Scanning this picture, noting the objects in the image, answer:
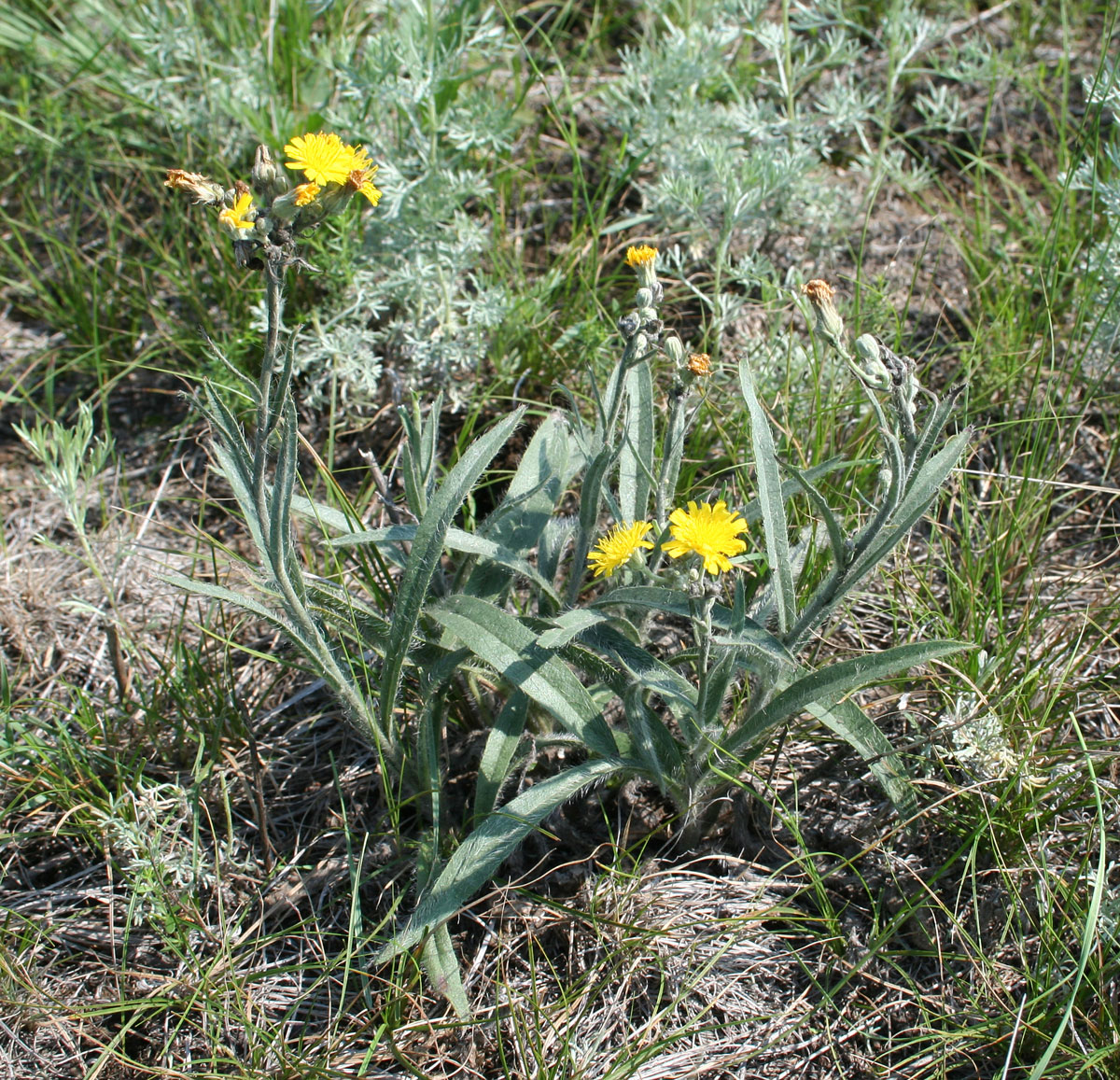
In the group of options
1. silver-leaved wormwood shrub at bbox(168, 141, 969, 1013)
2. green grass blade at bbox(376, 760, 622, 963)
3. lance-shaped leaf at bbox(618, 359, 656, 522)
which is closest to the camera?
silver-leaved wormwood shrub at bbox(168, 141, 969, 1013)

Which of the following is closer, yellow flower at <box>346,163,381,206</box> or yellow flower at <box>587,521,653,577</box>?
yellow flower at <box>346,163,381,206</box>

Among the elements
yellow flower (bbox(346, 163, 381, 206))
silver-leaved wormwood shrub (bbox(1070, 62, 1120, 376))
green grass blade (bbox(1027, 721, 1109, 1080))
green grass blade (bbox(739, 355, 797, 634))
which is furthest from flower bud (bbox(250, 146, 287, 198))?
silver-leaved wormwood shrub (bbox(1070, 62, 1120, 376))

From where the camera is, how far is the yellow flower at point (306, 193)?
4.94 feet

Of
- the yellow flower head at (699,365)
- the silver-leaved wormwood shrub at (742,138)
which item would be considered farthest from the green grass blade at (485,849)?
the silver-leaved wormwood shrub at (742,138)

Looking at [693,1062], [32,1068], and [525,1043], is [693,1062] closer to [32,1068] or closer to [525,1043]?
[525,1043]

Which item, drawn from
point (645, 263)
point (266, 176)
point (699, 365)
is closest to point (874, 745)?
point (699, 365)

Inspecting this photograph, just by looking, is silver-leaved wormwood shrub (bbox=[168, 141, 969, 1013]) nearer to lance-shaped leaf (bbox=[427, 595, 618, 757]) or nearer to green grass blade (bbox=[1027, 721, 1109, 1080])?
lance-shaped leaf (bbox=[427, 595, 618, 757])

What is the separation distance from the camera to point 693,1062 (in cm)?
191

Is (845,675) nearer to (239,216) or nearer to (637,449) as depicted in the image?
(637,449)

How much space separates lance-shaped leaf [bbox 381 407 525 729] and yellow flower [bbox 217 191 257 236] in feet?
1.89

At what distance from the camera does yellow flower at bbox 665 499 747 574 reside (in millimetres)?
1645

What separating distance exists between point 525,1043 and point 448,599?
896mm

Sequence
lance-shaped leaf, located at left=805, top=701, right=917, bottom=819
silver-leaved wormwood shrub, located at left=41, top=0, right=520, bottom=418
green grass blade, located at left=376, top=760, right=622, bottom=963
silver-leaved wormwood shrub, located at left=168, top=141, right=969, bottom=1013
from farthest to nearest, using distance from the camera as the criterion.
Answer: silver-leaved wormwood shrub, located at left=41, top=0, right=520, bottom=418 → lance-shaped leaf, located at left=805, top=701, right=917, bottom=819 → green grass blade, located at left=376, top=760, right=622, bottom=963 → silver-leaved wormwood shrub, located at left=168, top=141, right=969, bottom=1013

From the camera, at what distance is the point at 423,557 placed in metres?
1.84
